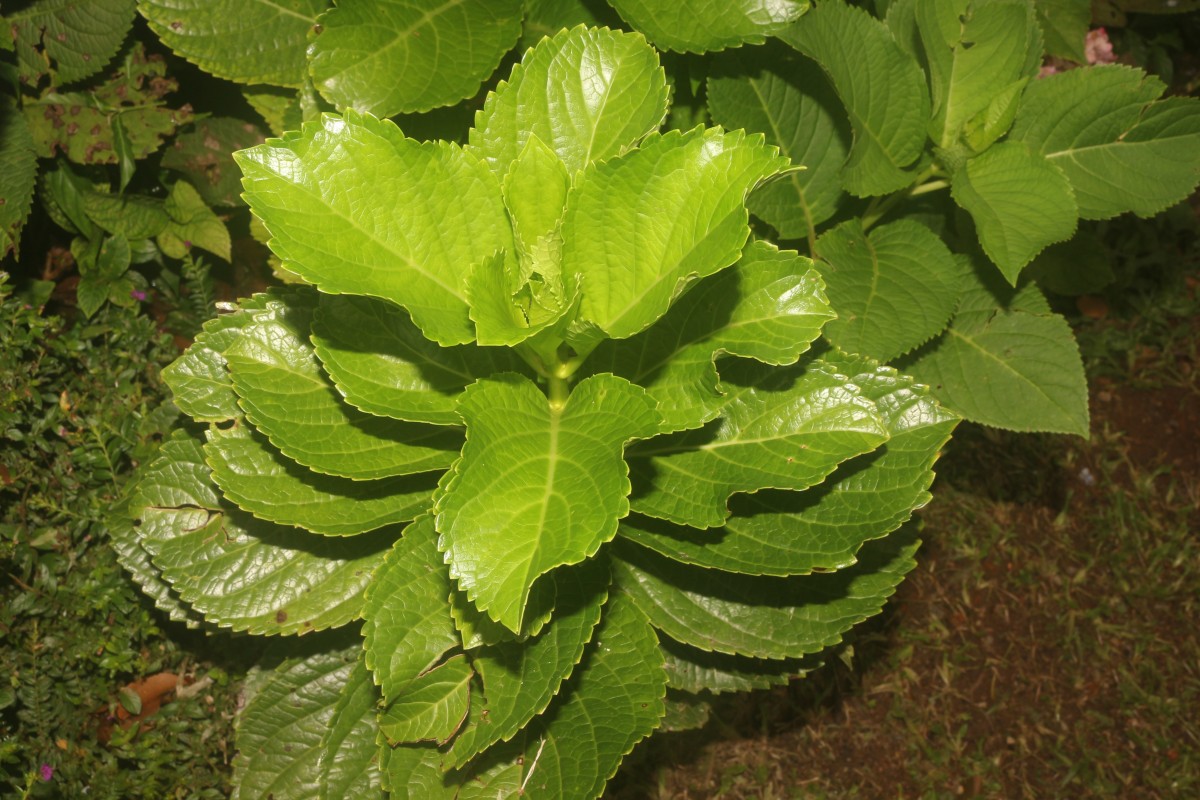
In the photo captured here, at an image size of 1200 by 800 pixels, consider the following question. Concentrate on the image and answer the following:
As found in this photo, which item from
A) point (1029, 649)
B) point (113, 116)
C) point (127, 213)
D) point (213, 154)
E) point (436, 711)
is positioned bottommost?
point (1029, 649)

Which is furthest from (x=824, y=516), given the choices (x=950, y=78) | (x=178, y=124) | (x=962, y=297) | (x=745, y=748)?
(x=178, y=124)

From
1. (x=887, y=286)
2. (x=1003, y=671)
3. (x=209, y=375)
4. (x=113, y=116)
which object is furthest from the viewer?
(x=1003, y=671)

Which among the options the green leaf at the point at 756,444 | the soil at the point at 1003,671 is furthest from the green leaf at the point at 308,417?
the soil at the point at 1003,671

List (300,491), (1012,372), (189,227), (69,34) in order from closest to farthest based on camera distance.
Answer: (300,491)
(1012,372)
(69,34)
(189,227)

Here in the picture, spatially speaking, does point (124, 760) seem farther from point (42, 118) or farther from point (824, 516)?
point (824, 516)

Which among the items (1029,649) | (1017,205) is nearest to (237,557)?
(1017,205)

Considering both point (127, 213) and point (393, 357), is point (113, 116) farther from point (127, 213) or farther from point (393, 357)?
point (393, 357)

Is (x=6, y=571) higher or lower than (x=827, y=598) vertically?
higher
